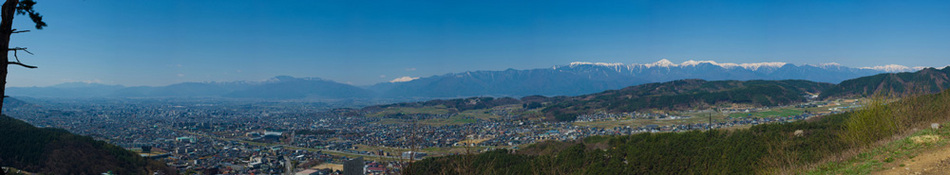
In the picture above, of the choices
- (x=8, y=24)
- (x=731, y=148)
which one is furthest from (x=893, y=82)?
(x=8, y=24)

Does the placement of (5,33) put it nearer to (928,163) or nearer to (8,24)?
(8,24)

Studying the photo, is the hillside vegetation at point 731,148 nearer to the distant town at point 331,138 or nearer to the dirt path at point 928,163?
the dirt path at point 928,163

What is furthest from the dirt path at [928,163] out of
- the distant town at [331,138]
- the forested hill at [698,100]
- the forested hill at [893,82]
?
the forested hill at [893,82]

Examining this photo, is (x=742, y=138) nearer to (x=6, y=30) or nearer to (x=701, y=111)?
(x=6, y=30)

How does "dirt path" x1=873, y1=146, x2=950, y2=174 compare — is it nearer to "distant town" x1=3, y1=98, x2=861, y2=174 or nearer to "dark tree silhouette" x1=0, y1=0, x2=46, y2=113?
"dark tree silhouette" x1=0, y1=0, x2=46, y2=113

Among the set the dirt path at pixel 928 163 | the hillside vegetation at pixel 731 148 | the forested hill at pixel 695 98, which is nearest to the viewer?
the dirt path at pixel 928 163

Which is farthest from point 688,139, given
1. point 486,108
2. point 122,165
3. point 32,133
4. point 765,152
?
point 486,108
